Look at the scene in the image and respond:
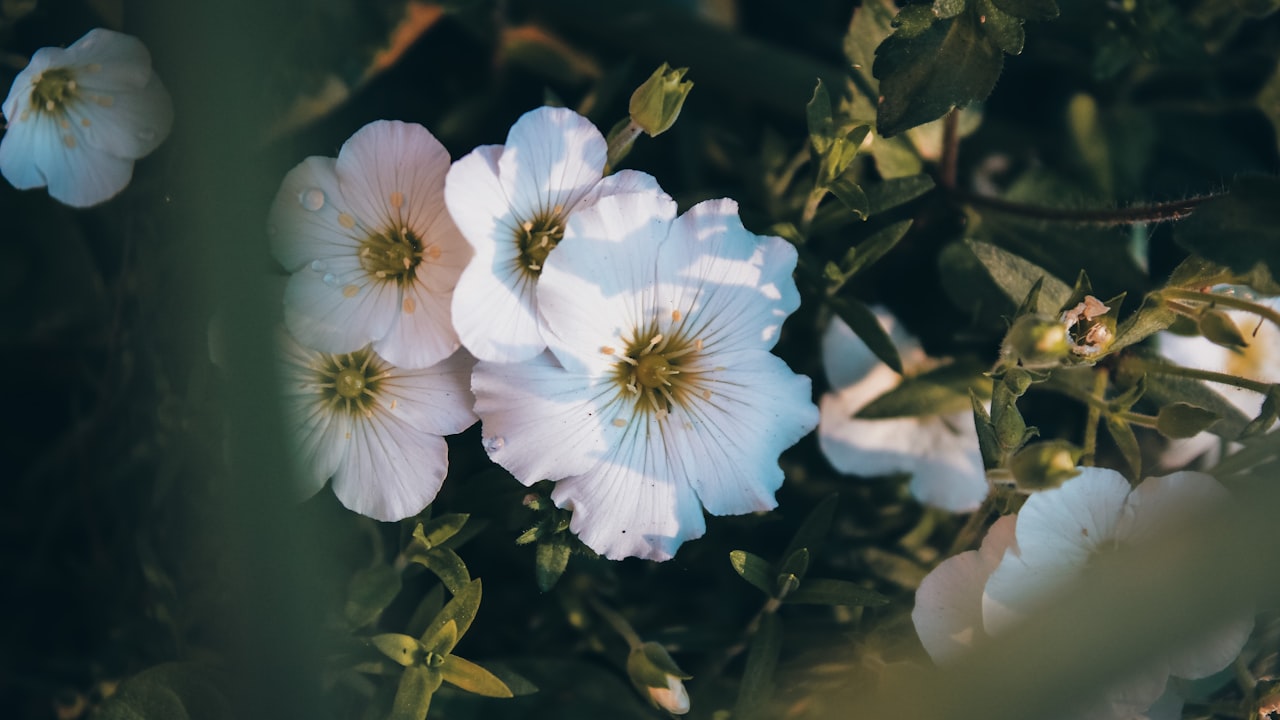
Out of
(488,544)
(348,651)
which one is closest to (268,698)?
(348,651)

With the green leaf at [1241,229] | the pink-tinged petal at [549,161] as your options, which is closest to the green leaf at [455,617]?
the pink-tinged petal at [549,161]

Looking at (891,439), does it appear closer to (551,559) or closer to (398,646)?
(551,559)

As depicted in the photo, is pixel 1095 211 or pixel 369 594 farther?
pixel 1095 211

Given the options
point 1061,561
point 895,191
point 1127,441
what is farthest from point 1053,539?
point 895,191

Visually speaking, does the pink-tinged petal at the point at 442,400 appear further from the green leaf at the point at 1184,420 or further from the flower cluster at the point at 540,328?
the green leaf at the point at 1184,420

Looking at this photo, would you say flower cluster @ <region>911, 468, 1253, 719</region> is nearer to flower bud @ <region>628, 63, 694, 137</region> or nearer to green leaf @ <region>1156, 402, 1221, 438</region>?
green leaf @ <region>1156, 402, 1221, 438</region>

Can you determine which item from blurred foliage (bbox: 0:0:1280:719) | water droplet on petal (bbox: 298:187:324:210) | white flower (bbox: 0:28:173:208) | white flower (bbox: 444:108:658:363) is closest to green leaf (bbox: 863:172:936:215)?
blurred foliage (bbox: 0:0:1280:719)

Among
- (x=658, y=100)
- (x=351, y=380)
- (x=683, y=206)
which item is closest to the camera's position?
(x=658, y=100)
